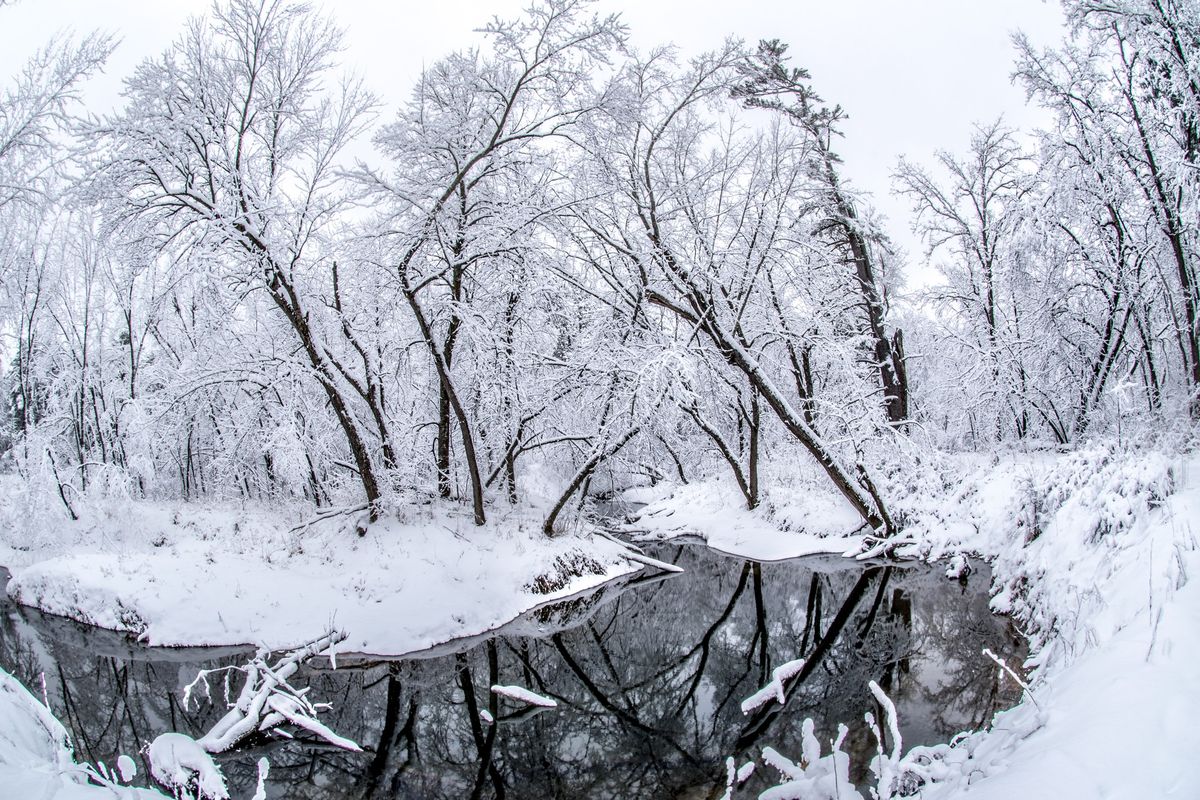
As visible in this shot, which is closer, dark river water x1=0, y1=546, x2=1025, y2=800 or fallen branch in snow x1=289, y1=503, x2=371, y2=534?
dark river water x1=0, y1=546, x2=1025, y2=800

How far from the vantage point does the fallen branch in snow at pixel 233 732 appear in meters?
5.24

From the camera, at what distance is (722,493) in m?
19.8

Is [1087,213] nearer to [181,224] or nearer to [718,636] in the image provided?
[718,636]

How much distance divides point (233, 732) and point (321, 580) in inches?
194

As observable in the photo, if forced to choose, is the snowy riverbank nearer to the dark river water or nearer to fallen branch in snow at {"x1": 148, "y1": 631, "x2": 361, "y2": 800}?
the dark river water

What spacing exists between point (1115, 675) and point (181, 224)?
45.8ft

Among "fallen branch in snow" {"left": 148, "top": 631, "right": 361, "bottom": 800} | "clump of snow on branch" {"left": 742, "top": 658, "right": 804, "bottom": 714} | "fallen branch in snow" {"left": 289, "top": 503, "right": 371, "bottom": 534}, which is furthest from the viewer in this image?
"fallen branch in snow" {"left": 289, "top": 503, "right": 371, "bottom": 534}

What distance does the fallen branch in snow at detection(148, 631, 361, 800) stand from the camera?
5.24 m

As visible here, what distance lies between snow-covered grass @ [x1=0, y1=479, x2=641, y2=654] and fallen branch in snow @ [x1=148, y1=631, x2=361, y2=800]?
144 cm

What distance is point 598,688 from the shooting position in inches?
338

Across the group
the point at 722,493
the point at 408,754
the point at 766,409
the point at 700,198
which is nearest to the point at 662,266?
the point at 700,198

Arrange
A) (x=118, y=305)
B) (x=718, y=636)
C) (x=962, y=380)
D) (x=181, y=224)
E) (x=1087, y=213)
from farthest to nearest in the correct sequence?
1. (x=118, y=305)
2. (x=962, y=380)
3. (x=1087, y=213)
4. (x=181, y=224)
5. (x=718, y=636)

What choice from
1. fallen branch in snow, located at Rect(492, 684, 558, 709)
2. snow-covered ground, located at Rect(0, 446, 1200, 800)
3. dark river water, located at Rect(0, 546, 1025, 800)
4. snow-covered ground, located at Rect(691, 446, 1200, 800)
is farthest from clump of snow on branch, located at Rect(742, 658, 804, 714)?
fallen branch in snow, located at Rect(492, 684, 558, 709)

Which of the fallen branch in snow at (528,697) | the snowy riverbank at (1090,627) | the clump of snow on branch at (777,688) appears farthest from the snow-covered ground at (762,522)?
the fallen branch in snow at (528,697)
